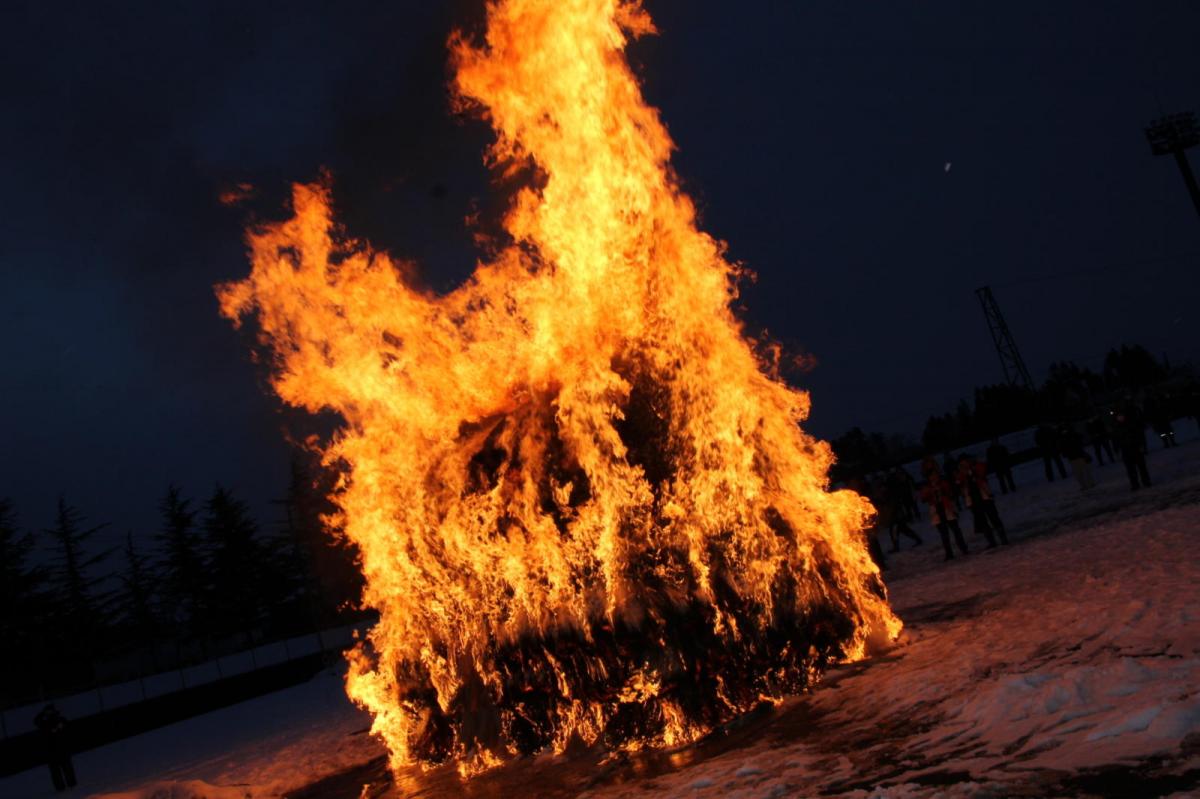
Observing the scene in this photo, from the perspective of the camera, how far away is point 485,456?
389 inches

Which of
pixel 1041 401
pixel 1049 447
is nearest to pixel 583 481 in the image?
pixel 1049 447

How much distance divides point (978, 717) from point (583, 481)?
4.54 metres

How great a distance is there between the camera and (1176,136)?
4375cm

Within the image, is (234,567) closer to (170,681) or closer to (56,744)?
(170,681)

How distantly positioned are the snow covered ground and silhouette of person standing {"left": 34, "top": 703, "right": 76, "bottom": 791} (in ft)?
2.44

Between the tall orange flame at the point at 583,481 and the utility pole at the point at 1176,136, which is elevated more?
the utility pole at the point at 1176,136

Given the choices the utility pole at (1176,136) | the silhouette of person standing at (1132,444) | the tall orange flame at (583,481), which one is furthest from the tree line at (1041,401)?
the tall orange flame at (583,481)

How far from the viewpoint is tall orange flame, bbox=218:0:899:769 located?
8438 mm

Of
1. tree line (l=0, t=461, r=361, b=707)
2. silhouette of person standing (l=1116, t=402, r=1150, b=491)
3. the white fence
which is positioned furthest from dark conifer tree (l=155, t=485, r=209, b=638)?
silhouette of person standing (l=1116, t=402, r=1150, b=491)

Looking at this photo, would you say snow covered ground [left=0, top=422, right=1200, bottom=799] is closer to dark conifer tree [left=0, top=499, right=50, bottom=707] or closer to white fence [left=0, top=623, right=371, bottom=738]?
white fence [left=0, top=623, right=371, bottom=738]

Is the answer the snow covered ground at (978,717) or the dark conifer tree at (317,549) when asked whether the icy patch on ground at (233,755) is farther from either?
the dark conifer tree at (317,549)

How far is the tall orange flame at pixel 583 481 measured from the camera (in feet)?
27.7

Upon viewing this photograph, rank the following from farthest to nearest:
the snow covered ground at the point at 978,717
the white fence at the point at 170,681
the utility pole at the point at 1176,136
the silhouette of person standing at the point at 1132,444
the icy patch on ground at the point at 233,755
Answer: the utility pole at the point at 1176,136 → the white fence at the point at 170,681 → the silhouette of person standing at the point at 1132,444 → the icy patch on ground at the point at 233,755 → the snow covered ground at the point at 978,717

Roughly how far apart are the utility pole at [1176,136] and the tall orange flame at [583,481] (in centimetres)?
4490
